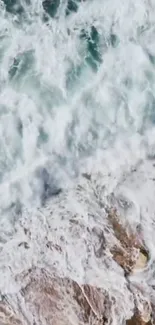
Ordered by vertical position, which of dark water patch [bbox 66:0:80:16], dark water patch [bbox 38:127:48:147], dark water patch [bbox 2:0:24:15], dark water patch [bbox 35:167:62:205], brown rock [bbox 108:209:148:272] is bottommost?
brown rock [bbox 108:209:148:272]

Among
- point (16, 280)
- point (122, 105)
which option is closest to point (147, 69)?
point (122, 105)

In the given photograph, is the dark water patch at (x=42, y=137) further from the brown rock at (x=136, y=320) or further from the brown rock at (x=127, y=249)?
the brown rock at (x=136, y=320)

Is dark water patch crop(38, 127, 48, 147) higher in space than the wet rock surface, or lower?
higher

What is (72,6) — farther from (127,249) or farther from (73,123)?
(127,249)

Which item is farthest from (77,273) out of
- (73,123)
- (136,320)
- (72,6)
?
(72,6)

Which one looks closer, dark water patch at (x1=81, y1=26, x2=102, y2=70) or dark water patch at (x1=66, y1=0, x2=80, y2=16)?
dark water patch at (x1=81, y1=26, x2=102, y2=70)

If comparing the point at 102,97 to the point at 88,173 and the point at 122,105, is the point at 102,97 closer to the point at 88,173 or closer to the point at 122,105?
the point at 122,105

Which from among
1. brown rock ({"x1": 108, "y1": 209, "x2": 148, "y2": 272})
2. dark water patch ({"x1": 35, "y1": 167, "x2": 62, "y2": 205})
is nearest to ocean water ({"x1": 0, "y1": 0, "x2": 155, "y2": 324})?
dark water patch ({"x1": 35, "y1": 167, "x2": 62, "y2": 205})

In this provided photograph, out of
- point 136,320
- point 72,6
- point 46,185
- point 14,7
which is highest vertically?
point 14,7

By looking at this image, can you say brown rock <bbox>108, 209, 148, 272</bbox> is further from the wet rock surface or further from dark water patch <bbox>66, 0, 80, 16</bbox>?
dark water patch <bbox>66, 0, 80, 16</bbox>

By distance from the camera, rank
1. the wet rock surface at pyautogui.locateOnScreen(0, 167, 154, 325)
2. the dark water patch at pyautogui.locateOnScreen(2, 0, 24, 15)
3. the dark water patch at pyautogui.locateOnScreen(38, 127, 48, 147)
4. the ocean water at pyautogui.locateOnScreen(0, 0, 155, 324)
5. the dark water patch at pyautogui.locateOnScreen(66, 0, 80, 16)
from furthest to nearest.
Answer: the dark water patch at pyautogui.locateOnScreen(66, 0, 80, 16)
the dark water patch at pyautogui.locateOnScreen(2, 0, 24, 15)
the dark water patch at pyautogui.locateOnScreen(38, 127, 48, 147)
the ocean water at pyautogui.locateOnScreen(0, 0, 155, 324)
the wet rock surface at pyautogui.locateOnScreen(0, 167, 154, 325)
